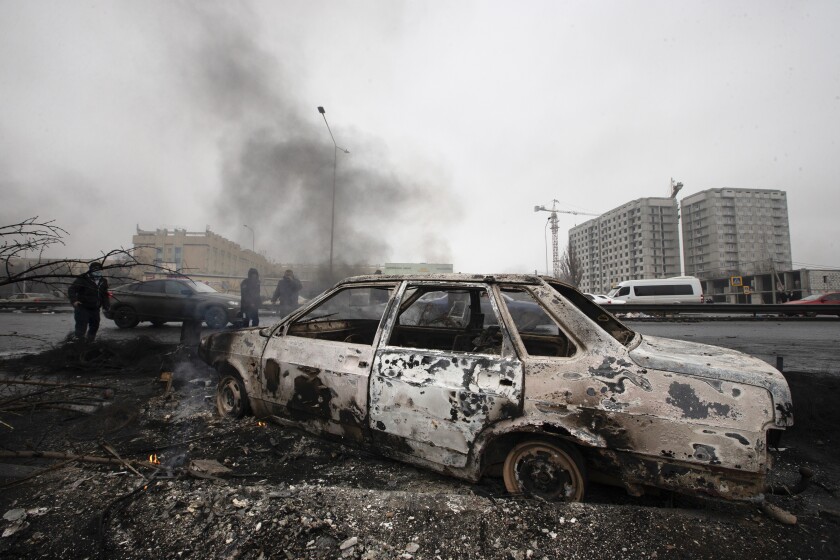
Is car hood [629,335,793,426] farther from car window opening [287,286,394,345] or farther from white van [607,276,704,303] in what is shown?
white van [607,276,704,303]

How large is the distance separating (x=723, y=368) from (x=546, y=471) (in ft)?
3.16

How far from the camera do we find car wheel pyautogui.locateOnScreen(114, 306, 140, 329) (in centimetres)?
962

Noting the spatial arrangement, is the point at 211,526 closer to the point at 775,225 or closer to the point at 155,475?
the point at 155,475

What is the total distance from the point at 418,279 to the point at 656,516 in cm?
175

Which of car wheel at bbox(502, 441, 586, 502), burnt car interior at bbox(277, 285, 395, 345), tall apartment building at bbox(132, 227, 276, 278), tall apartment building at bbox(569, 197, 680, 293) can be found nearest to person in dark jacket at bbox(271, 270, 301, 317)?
burnt car interior at bbox(277, 285, 395, 345)

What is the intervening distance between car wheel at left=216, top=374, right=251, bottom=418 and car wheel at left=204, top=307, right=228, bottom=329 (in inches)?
272

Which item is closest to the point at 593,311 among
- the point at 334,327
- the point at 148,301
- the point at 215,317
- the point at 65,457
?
the point at 334,327

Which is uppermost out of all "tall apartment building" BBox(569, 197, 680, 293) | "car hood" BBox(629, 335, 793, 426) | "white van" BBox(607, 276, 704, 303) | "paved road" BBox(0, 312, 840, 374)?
"tall apartment building" BBox(569, 197, 680, 293)

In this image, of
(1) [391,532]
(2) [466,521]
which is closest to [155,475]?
(1) [391,532]

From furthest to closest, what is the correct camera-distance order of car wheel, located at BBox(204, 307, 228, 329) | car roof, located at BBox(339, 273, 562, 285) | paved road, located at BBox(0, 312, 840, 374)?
car wheel, located at BBox(204, 307, 228, 329) < paved road, located at BBox(0, 312, 840, 374) < car roof, located at BBox(339, 273, 562, 285)

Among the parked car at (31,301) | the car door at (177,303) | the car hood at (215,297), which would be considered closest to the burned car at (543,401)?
the parked car at (31,301)

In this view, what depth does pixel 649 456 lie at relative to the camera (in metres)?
1.75

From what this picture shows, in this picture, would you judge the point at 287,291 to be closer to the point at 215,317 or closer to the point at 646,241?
the point at 215,317

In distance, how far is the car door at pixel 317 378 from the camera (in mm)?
2432
